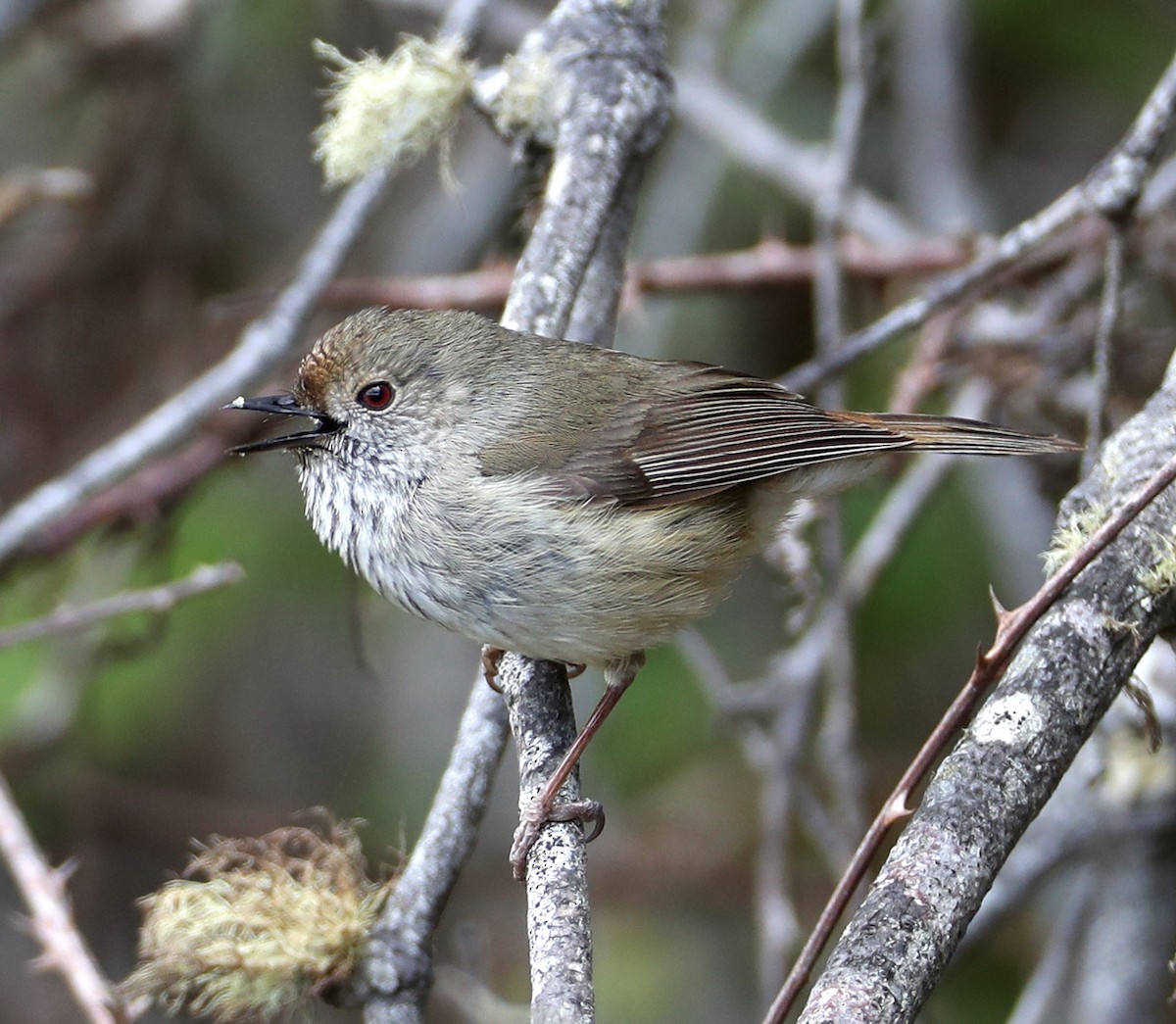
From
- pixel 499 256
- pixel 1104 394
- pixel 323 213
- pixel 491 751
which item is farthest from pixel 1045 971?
pixel 323 213

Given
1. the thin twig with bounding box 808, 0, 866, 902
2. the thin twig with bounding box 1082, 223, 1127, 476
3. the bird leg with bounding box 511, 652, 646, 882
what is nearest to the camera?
the bird leg with bounding box 511, 652, 646, 882

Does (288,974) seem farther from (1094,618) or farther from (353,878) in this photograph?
(1094,618)

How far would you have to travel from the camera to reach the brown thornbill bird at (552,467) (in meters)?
2.93

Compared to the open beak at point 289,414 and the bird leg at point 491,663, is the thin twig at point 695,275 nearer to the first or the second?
the open beak at point 289,414

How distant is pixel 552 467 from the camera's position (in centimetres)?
315

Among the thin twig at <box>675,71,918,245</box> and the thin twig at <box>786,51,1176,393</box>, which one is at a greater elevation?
the thin twig at <box>675,71,918,245</box>

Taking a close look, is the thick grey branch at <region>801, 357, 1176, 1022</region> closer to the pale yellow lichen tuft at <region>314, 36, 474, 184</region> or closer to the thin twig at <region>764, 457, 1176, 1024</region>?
the thin twig at <region>764, 457, 1176, 1024</region>

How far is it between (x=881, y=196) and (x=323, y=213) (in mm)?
2405

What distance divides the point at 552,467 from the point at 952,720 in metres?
1.30

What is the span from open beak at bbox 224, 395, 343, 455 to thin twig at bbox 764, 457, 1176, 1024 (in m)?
1.64

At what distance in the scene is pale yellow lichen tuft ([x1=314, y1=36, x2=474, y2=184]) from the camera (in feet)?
10.6

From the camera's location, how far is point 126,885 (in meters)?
5.39

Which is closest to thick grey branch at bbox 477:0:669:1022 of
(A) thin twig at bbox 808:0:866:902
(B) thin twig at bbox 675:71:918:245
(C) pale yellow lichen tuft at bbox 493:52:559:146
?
(C) pale yellow lichen tuft at bbox 493:52:559:146

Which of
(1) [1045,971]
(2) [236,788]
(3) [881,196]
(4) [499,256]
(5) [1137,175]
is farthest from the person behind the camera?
(3) [881,196]
